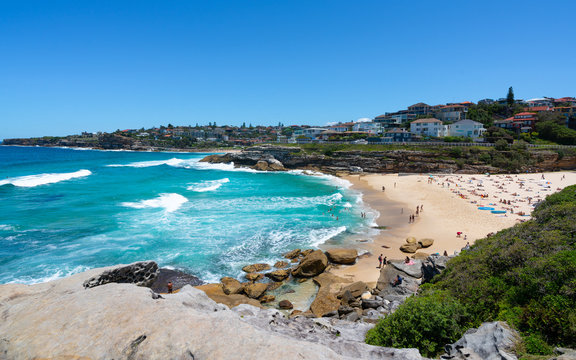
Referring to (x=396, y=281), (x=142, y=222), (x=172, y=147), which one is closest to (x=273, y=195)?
(x=142, y=222)

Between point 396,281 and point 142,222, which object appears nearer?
point 396,281

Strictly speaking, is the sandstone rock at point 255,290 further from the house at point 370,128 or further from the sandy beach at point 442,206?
the house at point 370,128

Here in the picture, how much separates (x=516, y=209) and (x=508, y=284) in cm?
2878

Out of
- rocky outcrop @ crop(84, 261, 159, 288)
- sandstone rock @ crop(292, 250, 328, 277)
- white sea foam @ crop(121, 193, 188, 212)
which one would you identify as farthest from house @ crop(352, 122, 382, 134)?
rocky outcrop @ crop(84, 261, 159, 288)

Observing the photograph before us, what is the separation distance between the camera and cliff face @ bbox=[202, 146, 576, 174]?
56375 millimetres

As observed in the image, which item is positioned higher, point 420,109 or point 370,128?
point 420,109

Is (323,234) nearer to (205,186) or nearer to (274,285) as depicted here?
(274,285)

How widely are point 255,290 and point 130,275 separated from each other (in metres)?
6.45

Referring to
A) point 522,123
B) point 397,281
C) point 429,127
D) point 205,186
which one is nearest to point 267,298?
point 397,281

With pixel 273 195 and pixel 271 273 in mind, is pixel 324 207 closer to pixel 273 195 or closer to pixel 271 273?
pixel 273 195

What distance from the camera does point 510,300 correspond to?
8469mm

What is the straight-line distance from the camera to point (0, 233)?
77.7 feet

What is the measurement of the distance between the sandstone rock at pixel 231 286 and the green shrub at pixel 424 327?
9.24 m

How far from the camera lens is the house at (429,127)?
8312cm
